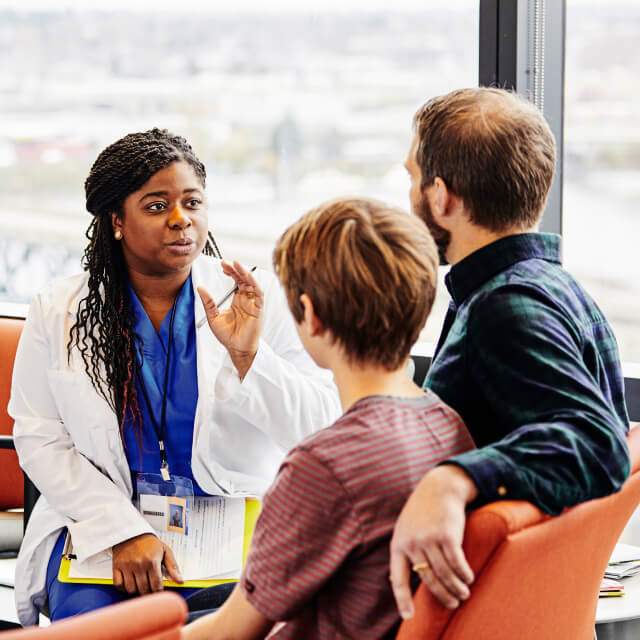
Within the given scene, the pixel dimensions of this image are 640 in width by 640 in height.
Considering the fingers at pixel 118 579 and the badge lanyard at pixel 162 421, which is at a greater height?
the badge lanyard at pixel 162 421

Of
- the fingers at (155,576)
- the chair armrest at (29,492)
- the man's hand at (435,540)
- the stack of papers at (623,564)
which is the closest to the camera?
the man's hand at (435,540)

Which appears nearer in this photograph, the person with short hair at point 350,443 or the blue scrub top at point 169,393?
the person with short hair at point 350,443

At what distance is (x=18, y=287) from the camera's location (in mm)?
3703

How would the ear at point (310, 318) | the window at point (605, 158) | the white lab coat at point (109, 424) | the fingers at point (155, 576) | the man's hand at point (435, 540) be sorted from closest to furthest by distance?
the man's hand at point (435, 540) < the ear at point (310, 318) < the fingers at point (155, 576) < the white lab coat at point (109, 424) < the window at point (605, 158)

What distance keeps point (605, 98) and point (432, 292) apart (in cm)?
165

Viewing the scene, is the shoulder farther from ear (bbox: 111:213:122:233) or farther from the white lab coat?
ear (bbox: 111:213:122:233)

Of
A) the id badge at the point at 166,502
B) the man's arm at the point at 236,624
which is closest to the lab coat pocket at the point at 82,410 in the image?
the id badge at the point at 166,502

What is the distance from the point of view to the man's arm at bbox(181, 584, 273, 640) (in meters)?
1.12

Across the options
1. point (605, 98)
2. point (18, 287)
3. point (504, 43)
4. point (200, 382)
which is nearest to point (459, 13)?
point (504, 43)

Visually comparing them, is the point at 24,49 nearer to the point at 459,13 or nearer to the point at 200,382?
the point at 459,13

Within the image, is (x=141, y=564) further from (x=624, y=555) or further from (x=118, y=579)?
(x=624, y=555)

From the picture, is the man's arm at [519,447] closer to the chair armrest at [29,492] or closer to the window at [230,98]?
the chair armrest at [29,492]

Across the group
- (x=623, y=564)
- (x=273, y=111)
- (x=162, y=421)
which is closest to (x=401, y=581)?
(x=162, y=421)

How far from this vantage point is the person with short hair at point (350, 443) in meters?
1.03
